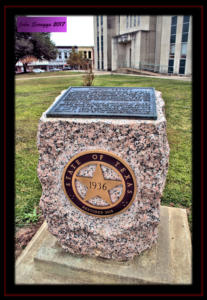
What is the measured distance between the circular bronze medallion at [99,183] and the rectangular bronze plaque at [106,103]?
434 millimetres

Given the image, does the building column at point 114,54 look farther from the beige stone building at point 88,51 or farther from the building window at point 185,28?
the beige stone building at point 88,51

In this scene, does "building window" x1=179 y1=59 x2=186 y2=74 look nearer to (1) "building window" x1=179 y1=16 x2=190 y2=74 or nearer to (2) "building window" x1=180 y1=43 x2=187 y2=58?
(1) "building window" x1=179 y1=16 x2=190 y2=74

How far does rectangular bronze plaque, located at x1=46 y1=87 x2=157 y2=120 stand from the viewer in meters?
2.37

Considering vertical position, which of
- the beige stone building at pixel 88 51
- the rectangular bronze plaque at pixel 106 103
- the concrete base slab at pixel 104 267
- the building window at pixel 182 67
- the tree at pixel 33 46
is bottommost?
the concrete base slab at pixel 104 267

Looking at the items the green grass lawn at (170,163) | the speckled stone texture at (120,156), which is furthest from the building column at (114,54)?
the speckled stone texture at (120,156)

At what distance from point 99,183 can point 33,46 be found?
Result: 2549cm

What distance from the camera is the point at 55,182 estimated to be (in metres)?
2.62

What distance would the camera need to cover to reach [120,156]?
235 cm

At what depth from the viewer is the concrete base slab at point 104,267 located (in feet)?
8.35

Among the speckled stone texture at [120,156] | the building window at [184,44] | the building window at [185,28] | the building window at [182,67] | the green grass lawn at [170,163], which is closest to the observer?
the speckled stone texture at [120,156]

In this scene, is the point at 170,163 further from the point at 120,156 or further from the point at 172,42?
the point at 172,42

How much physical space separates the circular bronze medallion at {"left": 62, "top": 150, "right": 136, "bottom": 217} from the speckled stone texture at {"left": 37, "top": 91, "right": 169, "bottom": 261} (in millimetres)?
63

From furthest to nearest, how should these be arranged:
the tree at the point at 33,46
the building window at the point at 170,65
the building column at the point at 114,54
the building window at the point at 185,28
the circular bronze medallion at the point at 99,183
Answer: the building column at the point at 114,54
the building window at the point at 170,65
the tree at the point at 33,46
the building window at the point at 185,28
the circular bronze medallion at the point at 99,183

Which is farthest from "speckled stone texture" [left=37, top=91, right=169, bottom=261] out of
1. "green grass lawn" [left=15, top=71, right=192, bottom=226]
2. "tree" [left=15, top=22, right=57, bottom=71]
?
"tree" [left=15, top=22, right=57, bottom=71]
